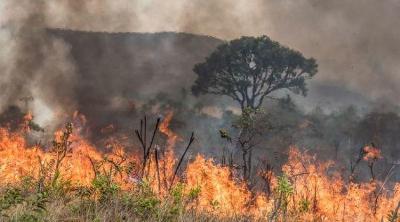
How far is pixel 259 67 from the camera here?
42.3 meters

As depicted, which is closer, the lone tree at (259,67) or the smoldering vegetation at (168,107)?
the lone tree at (259,67)

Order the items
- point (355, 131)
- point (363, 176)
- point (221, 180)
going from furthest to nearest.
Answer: point (355, 131), point (363, 176), point (221, 180)

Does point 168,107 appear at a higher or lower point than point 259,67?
higher

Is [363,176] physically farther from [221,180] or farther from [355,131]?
[221,180]

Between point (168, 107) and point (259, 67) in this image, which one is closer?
point (259, 67)

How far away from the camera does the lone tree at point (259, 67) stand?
139 feet

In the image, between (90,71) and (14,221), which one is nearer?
(14,221)

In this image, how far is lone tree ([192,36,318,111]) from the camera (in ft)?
139

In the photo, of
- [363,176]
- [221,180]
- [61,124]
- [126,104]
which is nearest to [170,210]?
[221,180]

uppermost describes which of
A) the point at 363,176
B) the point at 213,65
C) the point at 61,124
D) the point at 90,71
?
the point at 90,71

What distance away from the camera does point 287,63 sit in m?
42.7

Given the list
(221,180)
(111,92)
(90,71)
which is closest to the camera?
(221,180)

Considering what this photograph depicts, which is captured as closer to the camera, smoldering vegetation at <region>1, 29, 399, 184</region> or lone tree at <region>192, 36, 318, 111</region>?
lone tree at <region>192, 36, 318, 111</region>

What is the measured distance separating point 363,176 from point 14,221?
4426 cm
